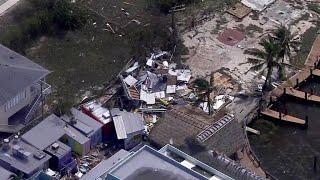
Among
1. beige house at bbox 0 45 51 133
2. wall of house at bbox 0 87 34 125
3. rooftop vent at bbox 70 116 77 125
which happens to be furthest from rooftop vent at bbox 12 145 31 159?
rooftop vent at bbox 70 116 77 125

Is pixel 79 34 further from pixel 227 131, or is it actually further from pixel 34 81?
pixel 227 131

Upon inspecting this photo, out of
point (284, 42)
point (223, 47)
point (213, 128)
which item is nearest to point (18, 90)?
point (213, 128)

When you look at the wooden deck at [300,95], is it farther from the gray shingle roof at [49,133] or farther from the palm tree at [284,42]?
the gray shingle roof at [49,133]

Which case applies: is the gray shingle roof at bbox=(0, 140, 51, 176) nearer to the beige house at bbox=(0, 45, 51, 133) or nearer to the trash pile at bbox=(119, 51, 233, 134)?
the beige house at bbox=(0, 45, 51, 133)

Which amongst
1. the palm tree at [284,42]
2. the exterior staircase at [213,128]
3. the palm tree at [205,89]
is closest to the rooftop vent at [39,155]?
the exterior staircase at [213,128]

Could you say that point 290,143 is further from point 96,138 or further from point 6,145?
point 6,145
